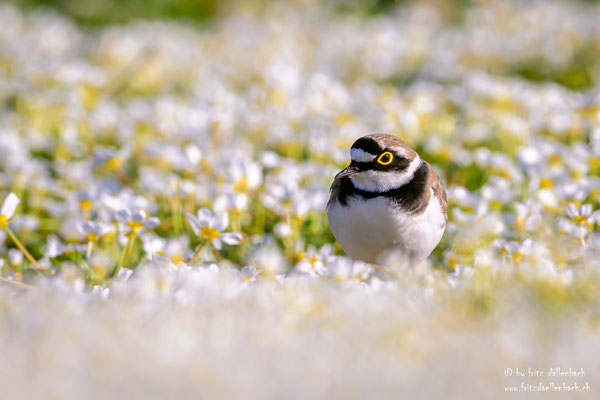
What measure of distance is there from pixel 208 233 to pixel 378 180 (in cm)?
70

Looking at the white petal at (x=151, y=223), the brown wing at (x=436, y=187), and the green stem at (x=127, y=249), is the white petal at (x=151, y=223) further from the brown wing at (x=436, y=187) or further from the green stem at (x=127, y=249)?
the brown wing at (x=436, y=187)

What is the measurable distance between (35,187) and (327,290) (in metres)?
2.63

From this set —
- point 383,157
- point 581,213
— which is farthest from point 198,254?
point 581,213

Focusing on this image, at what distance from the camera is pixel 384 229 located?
9.22 ft

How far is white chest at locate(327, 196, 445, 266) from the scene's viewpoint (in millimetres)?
2805

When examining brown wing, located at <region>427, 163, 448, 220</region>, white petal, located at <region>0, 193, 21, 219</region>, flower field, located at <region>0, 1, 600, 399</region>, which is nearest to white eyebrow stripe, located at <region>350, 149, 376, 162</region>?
brown wing, located at <region>427, 163, 448, 220</region>

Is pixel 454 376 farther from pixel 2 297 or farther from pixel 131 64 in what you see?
pixel 131 64

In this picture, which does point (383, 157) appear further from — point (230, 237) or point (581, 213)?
point (581, 213)

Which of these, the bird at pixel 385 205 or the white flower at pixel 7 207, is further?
the white flower at pixel 7 207

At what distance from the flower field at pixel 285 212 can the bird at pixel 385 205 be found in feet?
0.47

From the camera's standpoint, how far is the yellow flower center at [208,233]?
9.93 ft

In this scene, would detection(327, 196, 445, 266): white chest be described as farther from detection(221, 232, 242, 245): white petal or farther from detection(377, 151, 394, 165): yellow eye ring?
detection(221, 232, 242, 245): white petal

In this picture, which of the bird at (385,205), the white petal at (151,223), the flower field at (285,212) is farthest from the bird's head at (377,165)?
the white petal at (151,223)

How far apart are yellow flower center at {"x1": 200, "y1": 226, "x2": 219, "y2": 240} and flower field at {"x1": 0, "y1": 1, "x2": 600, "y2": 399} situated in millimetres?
→ 14
